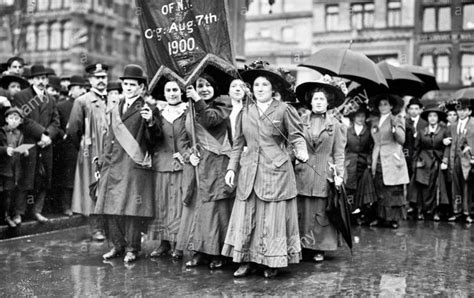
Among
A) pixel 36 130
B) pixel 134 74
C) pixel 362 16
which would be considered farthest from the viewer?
pixel 362 16

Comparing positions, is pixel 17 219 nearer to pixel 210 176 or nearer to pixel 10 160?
pixel 10 160

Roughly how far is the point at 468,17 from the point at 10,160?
30337mm

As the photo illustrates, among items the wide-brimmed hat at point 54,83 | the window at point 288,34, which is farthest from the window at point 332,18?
the wide-brimmed hat at point 54,83

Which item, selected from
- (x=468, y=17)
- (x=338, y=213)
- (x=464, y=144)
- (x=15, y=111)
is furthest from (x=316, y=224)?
(x=468, y=17)

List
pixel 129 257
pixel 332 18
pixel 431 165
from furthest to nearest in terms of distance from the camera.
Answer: pixel 332 18 → pixel 431 165 → pixel 129 257

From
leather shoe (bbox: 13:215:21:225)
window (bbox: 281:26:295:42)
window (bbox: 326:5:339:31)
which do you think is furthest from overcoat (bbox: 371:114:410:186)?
window (bbox: 281:26:295:42)

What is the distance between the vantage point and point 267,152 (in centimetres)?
654

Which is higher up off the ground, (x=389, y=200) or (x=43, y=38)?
(x=43, y=38)

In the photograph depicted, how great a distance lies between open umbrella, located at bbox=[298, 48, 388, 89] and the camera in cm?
901

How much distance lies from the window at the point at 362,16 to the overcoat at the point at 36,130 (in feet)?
97.8

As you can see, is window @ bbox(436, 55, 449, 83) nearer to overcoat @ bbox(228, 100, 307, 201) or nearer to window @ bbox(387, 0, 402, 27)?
window @ bbox(387, 0, 402, 27)

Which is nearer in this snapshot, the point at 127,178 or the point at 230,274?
the point at 230,274

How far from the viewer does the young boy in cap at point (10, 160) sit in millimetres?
8492

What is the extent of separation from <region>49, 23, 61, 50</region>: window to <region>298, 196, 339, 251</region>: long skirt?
4496 centimetres
